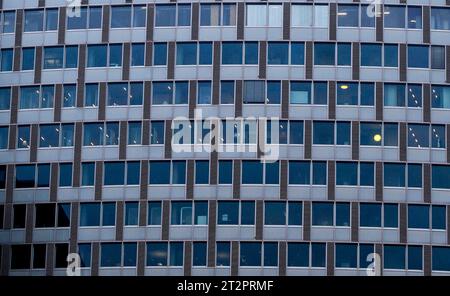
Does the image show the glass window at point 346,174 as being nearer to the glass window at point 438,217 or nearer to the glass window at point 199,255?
the glass window at point 438,217

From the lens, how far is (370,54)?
77.3 meters

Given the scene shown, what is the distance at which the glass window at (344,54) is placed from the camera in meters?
77.2

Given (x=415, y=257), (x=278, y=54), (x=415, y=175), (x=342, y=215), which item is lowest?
(x=415, y=257)

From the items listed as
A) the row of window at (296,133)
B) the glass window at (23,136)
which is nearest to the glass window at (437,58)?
the row of window at (296,133)

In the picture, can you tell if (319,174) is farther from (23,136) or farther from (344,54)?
(23,136)

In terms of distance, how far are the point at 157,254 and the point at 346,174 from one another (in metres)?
14.3

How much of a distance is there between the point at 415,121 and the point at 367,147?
3.94m

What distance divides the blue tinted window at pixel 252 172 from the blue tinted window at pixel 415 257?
11.4 metres

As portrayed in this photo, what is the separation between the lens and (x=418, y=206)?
7531 cm

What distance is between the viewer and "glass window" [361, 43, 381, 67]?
254 feet

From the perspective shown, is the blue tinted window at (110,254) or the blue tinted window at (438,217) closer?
the blue tinted window at (438,217)

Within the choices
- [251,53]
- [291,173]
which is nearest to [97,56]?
[251,53]
